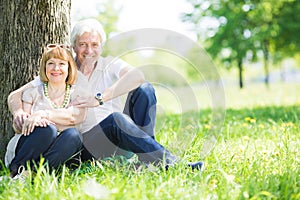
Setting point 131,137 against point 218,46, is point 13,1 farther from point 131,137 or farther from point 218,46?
point 218,46

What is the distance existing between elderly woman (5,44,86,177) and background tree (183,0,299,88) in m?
15.6

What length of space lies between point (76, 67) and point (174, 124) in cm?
222

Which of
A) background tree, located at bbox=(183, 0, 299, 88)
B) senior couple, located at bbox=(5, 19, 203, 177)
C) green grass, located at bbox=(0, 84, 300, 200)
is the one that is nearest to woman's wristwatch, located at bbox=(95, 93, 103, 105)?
senior couple, located at bbox=(5, 19, 203, 177)

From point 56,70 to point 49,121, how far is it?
35 centimetres

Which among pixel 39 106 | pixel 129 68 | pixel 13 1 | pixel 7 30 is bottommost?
pixel 39 106

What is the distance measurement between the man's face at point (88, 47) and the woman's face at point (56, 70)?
10.7 inches

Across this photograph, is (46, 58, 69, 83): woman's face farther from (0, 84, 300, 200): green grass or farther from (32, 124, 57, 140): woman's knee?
(0, 84, 300, 200): green grass

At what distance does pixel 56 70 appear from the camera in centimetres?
289

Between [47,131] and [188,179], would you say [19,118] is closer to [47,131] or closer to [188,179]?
[47,131]

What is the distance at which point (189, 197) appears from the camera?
86.0 inches

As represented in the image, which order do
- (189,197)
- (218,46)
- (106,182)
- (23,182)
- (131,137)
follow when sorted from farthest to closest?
(218,46) → (131,137) → (23,182) → (106,182) → (189,197)

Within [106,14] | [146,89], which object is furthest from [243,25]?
[146,89]

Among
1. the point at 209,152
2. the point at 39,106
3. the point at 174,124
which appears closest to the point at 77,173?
the point at 39,106

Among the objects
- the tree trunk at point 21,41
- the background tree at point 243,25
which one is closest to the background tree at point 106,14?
the background tree at point 243,25
